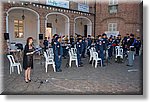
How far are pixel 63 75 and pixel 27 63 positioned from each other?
1.44 m

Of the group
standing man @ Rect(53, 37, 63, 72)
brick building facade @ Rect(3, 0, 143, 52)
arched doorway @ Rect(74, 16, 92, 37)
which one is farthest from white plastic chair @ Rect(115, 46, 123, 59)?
arched doorway @ Rect(74, 16, 92, 37)

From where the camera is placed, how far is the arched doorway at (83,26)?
16672 millimetres

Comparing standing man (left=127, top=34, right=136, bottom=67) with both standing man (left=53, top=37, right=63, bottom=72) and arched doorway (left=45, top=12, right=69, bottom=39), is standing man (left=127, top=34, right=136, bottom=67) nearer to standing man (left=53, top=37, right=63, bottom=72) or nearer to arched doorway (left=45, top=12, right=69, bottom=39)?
standing man (left=53, top=37, right=63, bottom=72)

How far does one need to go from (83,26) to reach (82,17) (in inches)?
61.9

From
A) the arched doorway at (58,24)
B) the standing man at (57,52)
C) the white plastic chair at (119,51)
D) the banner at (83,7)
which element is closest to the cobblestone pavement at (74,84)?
the standing man at (57,52)

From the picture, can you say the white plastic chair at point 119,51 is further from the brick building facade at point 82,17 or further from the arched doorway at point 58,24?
the arched doorway at point 58,24

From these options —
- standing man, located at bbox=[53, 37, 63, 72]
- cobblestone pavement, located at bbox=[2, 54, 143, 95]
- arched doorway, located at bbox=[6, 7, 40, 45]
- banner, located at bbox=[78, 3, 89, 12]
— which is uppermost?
banner, located at bbox=[78, 3, 89, 12]

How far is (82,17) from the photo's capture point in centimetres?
1574

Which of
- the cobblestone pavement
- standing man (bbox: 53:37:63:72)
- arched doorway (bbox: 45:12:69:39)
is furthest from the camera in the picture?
arched doorway (bbox: 45:12:69:39)

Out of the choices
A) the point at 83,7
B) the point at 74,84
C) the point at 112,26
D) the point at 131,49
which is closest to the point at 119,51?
the point at 131,49

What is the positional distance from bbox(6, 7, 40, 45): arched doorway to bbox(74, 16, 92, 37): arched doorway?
403cm

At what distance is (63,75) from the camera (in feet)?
21.6

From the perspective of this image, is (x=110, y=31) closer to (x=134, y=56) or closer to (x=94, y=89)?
(x=134, y=56)

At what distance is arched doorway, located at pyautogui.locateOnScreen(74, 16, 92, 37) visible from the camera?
1667 cm
